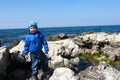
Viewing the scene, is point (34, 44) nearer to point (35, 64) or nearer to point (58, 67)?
point (35, 64)

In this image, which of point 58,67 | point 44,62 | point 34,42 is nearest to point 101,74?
point 44,62

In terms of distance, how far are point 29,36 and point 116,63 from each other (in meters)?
14.5

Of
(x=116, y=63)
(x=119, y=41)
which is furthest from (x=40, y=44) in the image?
(x=119, y=41)

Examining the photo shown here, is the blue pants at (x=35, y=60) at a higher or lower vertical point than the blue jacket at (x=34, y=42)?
lower

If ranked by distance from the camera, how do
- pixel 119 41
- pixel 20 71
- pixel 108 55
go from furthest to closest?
pixel 119 41, pixel 108 55, pixel 20 71

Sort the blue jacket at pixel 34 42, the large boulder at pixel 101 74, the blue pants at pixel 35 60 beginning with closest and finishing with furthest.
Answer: the large boulder at pixel 101 74 → the blue jacket at pixel 34 42 → the blue pants at pixel 35 60

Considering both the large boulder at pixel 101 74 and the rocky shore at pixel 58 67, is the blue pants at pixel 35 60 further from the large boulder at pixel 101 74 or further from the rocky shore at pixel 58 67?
the large boulder at pixel 101 74

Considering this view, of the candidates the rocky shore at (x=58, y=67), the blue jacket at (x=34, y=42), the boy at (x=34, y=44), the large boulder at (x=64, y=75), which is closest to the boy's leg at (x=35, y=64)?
the boy at (x=34, y=44)

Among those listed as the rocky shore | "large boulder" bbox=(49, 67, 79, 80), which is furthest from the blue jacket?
"large boulder" bbox=(49, 67, 79, 80)

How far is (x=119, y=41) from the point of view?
33438 mm

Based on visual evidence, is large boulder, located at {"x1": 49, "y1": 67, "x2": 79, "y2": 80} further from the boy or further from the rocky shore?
the boy

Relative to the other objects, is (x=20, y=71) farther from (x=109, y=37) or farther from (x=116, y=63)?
(x=109, y=37)

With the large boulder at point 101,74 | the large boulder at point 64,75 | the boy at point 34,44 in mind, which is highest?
the boy at point 34,44

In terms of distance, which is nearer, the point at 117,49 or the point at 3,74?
the point at 3,74
